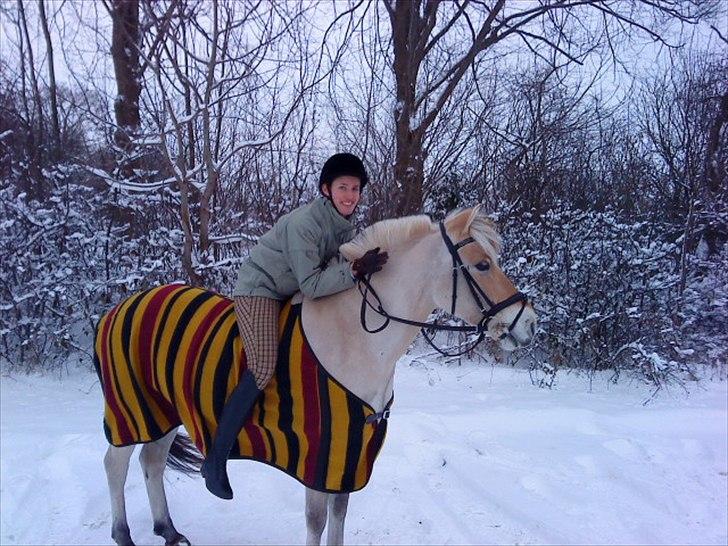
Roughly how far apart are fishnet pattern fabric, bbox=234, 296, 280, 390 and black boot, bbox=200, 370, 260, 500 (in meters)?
0.06

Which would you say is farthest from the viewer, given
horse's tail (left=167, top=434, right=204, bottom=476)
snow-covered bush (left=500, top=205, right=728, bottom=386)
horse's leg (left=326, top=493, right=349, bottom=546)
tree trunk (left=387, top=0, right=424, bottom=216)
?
tree trunk (left=387, top=0, right=424, bottom=216)

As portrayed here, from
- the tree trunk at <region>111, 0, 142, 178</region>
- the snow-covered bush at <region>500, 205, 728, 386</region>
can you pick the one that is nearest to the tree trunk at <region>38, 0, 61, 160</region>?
the tree trunk at <region>111, 0, 142, 178</region>

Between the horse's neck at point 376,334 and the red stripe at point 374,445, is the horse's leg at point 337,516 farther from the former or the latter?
the horse's neck at point 376,334

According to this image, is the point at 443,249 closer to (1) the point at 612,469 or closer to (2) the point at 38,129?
(1) the point at 612,469

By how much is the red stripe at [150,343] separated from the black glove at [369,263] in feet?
3.97

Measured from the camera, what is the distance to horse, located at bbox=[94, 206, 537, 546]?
2066 millimetres

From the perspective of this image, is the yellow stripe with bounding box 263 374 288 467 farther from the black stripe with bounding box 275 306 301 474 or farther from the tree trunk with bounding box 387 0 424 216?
the tree trunk with bounding box 387 0 424 216

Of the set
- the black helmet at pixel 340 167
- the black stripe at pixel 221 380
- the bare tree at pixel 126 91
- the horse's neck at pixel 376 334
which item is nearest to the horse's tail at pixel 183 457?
the black stripe at pixel 221 380

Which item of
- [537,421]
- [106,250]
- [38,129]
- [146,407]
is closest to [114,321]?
[146,407]

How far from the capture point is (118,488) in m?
2.79

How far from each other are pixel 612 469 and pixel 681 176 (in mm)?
4854

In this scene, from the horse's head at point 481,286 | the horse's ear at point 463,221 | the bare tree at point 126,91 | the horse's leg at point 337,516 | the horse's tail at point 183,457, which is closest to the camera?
the horse's head at point 481,286

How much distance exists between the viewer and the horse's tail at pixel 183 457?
3.07 m

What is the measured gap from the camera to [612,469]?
3600 mm
